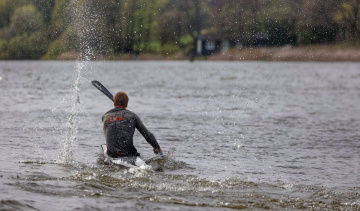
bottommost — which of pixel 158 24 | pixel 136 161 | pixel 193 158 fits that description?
pixel 193 158

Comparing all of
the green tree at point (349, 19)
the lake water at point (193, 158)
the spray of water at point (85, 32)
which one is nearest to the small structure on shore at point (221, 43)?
the green tree at point (349, 19)

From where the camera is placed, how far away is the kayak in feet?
50.8

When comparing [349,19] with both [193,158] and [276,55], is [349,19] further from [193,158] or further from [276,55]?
[193,158]

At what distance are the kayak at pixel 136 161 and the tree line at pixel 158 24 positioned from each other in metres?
46.9

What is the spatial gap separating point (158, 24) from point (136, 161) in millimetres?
118472

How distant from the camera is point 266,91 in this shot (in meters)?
49.8

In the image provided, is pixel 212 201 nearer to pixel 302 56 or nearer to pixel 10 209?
pixel 10 209

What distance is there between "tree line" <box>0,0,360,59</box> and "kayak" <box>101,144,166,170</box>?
46.9m

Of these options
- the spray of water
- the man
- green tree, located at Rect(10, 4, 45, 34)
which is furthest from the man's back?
green tree, located at Rect(10, 4, 45, 34)

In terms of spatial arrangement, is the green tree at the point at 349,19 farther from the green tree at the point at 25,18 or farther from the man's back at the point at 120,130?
the man's back at the point at 120,130

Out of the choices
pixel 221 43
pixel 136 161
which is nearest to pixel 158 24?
pixel 221 43

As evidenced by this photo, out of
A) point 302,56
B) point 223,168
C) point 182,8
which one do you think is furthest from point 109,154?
point 182,8

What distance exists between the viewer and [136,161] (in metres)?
15.6

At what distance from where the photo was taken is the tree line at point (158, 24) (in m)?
70.0
